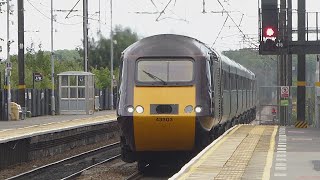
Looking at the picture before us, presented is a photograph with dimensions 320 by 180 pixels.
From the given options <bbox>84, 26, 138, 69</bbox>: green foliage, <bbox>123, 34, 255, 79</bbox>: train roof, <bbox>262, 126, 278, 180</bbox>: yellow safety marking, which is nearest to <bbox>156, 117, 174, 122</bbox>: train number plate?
<bbox>123, 34, 255, 79</bbox>: train roof

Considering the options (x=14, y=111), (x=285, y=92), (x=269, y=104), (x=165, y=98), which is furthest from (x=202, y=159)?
(x=14, y=111)

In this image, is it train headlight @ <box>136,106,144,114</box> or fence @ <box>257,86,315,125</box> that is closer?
train headlight @ <box>136,106,144,114</box>

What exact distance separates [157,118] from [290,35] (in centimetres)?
1166

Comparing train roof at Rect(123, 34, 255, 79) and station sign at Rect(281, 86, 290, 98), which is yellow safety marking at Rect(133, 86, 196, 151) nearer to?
train roof at Rect(123, 34, 255, 79)

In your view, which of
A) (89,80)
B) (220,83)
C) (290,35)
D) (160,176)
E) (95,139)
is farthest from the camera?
(89,80)

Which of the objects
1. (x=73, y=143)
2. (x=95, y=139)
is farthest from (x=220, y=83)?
(x=95, y=139)

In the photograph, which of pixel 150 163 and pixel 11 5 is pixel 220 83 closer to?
pixel 150 163

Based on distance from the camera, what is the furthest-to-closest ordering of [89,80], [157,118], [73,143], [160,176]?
[89,80]
[73,143]
[160,176]
[157,118]

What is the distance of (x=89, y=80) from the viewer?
4359 cm

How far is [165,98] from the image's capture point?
17234mm

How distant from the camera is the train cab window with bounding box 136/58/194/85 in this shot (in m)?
17.6

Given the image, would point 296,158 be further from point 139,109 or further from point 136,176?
point 136,176

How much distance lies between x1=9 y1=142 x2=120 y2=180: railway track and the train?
8.68ft

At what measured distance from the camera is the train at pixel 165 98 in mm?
17172
